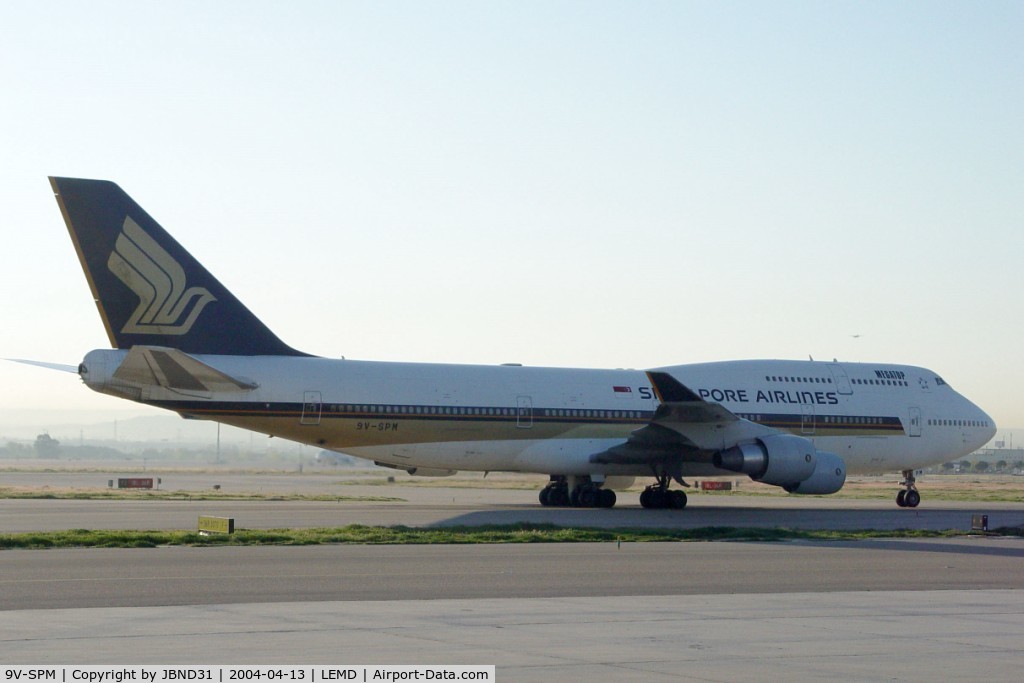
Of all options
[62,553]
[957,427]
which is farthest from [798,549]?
[957,427]

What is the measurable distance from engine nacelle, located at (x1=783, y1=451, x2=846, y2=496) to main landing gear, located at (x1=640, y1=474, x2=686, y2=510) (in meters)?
3.08

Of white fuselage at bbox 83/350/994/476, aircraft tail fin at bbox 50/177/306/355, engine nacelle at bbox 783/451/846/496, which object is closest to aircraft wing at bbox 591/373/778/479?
white fuselage at bbox 83/350/994/476

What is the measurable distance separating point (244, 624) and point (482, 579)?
4.70m

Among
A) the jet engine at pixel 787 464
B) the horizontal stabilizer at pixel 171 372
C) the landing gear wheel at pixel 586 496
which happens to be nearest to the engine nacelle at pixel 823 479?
the jet engine at pixel 787 464

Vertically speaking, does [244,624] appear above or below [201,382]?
below

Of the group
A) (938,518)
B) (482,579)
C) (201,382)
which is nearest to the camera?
(482,579)

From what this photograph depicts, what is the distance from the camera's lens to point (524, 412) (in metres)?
31.8

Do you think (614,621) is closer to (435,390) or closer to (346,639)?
(346,639)

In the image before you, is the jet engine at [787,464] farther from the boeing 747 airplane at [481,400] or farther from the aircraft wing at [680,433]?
the aircraft wing at [680,433]

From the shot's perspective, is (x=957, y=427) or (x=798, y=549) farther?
(x=957, y=427)

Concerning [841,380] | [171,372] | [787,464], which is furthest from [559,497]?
[171,372]

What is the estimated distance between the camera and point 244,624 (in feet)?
35.3

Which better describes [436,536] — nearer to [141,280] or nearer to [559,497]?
[141,280]

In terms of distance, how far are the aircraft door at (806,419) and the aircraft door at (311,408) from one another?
1365 centimetres
